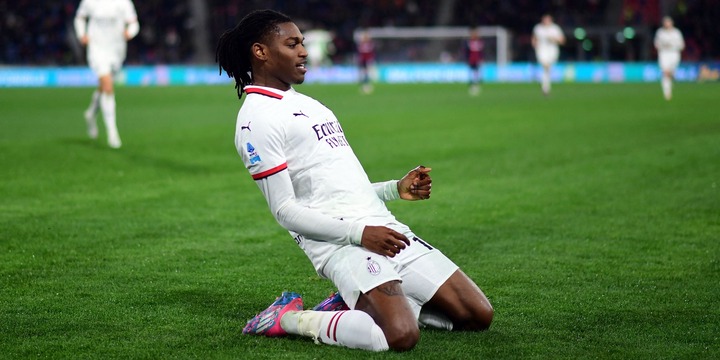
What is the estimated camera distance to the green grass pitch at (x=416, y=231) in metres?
4.91

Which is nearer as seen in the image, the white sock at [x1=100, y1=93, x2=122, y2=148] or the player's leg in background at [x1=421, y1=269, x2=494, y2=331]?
the player's leg in background at [x1=421, y1=269, x2=494, y2=331]

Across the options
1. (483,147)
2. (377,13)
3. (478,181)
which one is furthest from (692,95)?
(377,13)

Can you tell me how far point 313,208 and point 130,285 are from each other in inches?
68.2

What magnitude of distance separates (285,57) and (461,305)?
150 centimetres

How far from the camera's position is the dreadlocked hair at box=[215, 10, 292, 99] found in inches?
198

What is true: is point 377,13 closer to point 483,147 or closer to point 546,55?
point 546,55

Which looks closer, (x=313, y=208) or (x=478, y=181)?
(x=313, y=208)

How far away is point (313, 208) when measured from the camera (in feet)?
16.2

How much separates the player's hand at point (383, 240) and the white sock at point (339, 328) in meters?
0.31

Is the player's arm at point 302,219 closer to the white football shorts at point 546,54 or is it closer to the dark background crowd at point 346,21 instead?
the white football shorts at point 546,54

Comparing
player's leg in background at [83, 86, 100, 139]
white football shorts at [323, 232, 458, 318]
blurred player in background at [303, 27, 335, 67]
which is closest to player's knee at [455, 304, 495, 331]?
white football shorts at [323, 232, 458, 318]

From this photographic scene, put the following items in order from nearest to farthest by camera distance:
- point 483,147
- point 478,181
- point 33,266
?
1. point 33,266
2. point 478,181
3. point 483,147

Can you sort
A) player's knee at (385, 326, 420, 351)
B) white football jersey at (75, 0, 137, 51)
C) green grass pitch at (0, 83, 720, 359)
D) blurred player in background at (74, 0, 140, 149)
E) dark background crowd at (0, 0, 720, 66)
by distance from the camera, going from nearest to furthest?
player's knee at (385, 326, 420, 351) < green grass pitch at (0, 83, 720, 359) < blurred player in background at (74, 0, 140, 149) < white football jersey at (75, 0, 137, 51) < dark background crowd at (0, 0, 720, 66)

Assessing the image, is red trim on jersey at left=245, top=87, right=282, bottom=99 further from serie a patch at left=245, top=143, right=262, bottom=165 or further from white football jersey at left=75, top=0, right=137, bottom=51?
white football jersey at left=75, top=0, right=137, bottom=51
